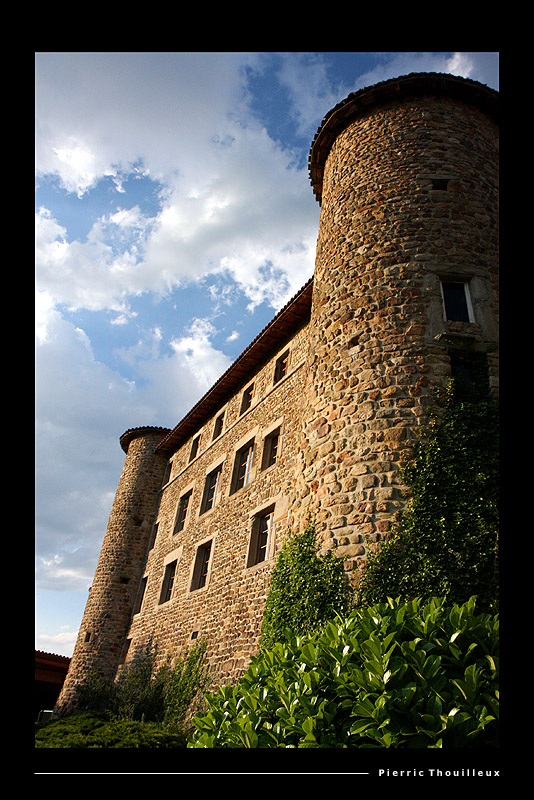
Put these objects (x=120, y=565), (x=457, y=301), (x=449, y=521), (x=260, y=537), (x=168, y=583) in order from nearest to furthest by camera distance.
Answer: (x=449, y=521) → (x=457, y=301) → (x=260, y=537) → (x=168, y=583) → (x=120, y=565)

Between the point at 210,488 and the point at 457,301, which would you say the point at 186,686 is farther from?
the point at 457,301

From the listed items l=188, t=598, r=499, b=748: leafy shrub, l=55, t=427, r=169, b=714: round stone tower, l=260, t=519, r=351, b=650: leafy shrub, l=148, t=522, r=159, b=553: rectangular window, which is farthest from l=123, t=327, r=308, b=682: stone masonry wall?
l=188, t=598, r=499, b=748: leafy shrub

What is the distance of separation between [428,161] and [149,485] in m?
15.3

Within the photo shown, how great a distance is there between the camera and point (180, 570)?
45.4 ft

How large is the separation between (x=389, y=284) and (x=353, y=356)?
1.31 m

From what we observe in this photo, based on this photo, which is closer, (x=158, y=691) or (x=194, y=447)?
(x=158, y=691)

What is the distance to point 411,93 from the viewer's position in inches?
366

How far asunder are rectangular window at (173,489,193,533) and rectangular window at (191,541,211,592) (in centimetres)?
266

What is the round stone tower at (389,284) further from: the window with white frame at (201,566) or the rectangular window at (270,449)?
the window with white frame at (201,566)

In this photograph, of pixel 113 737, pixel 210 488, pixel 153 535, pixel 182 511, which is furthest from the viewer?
pixel 153 535

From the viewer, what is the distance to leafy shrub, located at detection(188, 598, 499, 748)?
2840 mm

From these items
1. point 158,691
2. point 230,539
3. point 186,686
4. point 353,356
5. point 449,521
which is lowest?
point 158,691

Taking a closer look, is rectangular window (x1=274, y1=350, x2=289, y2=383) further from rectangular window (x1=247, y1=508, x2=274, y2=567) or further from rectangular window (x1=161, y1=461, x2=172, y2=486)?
rectangular window (x1=161, y1=461, x2=172, y2=486)

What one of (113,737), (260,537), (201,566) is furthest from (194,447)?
(113,737)
